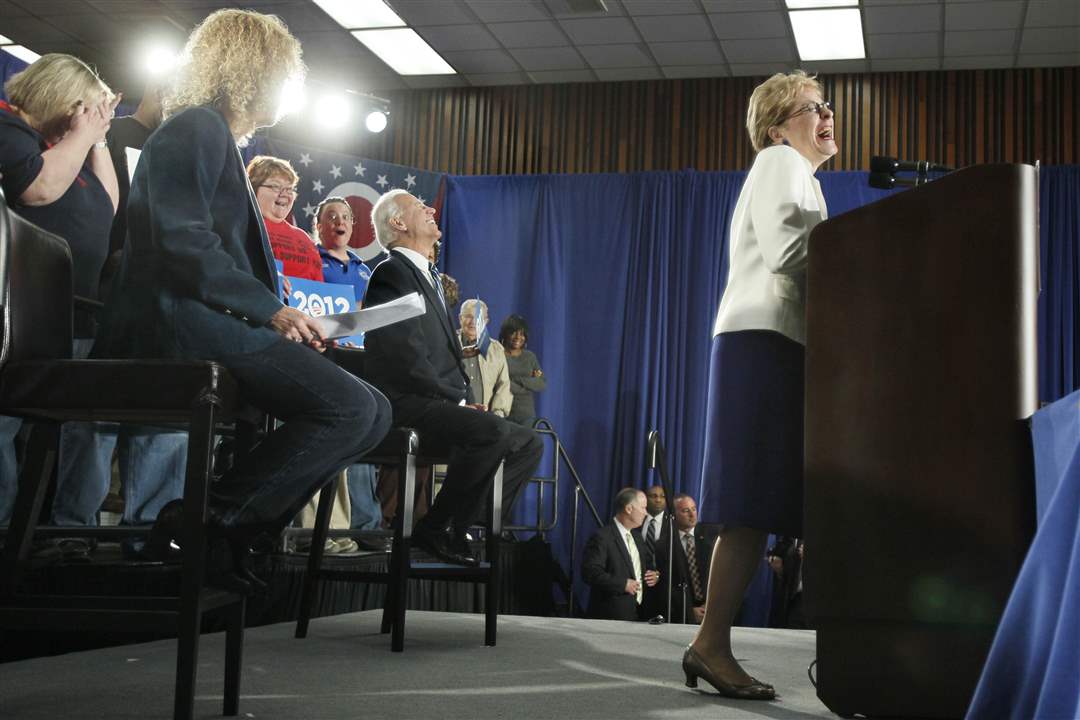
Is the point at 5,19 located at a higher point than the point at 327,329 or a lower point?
higher

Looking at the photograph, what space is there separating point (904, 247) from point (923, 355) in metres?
0.19

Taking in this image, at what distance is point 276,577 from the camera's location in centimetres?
359

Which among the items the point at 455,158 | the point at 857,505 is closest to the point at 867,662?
the point at 857,505

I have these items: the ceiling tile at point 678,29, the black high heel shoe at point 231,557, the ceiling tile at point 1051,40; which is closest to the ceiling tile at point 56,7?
the ceiling tile at point 678,29

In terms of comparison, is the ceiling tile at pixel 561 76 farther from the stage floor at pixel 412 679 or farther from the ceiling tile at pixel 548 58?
the stage floor at pixel 412 679

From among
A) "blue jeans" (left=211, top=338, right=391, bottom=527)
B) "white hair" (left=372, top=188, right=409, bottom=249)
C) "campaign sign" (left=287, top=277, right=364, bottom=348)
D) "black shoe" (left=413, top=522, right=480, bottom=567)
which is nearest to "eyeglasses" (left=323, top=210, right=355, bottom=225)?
"campaign sign" (left=287, top=277, right=364, bottom=348)

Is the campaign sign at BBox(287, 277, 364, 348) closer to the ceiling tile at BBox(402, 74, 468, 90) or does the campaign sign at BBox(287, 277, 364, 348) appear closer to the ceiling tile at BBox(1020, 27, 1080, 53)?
the ceiling tile at BBox(402, 74, 468, 90)

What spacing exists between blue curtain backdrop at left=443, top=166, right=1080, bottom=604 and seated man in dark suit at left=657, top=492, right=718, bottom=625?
1.16 meters

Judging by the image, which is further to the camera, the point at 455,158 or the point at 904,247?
the point at 455,158

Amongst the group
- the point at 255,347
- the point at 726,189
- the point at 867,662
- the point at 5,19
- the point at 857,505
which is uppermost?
the point at 5,19

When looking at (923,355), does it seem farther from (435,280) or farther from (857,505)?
(435,280)

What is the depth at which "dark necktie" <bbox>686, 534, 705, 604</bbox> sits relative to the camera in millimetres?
6177

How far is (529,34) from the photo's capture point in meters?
7.76

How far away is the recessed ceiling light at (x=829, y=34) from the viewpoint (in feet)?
23.4
